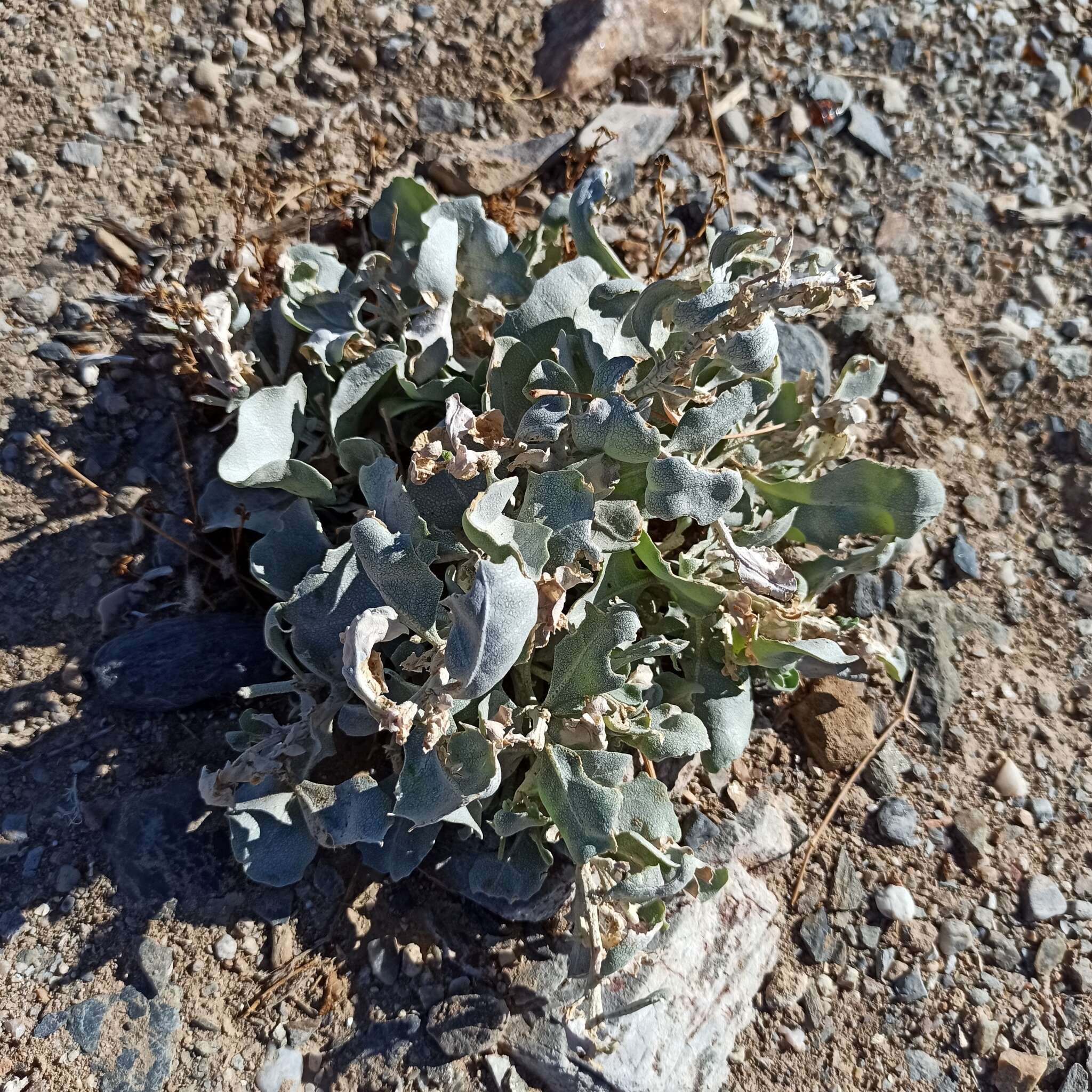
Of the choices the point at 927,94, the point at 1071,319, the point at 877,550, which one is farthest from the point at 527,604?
the point at 927,94

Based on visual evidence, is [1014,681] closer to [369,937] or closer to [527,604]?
[527,604]

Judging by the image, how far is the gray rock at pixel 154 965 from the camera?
2377 millimetres

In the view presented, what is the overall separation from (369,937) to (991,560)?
241 centimetres

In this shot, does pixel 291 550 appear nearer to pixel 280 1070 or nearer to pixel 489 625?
pixel 489 625

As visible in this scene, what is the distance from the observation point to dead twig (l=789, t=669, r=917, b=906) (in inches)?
110

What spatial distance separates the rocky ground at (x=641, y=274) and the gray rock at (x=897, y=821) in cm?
1

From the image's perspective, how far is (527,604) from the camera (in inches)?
77.2

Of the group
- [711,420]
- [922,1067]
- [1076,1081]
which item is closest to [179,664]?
[711,420]

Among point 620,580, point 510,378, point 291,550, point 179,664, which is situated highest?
point 510,378

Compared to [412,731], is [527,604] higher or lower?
higher

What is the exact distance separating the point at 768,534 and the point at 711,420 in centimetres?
45

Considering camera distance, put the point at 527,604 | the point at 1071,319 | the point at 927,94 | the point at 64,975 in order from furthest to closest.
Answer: the point at 927,94 → the point at 1071,319 → the point at 64,975 → the point at 527,604

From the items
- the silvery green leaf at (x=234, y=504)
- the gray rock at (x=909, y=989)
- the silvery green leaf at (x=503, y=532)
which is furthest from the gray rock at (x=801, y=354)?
the gray rock at (x=909, y=989)

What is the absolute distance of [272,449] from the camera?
8.07 feet
